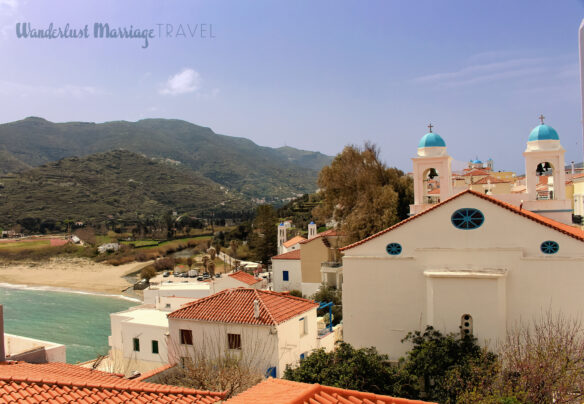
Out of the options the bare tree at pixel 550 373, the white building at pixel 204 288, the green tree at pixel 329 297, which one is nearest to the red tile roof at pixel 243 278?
the white building at pixel 204 288

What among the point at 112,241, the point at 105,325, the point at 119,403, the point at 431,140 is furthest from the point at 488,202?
the point at 112,241

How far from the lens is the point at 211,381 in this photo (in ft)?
35.7

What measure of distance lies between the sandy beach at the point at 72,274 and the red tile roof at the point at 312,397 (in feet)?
182

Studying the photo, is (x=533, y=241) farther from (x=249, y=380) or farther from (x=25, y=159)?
(x=25, y=159)

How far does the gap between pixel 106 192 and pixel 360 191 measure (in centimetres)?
10997

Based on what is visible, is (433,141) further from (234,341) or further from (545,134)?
(234,341)

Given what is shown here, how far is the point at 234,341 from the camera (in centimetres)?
1538

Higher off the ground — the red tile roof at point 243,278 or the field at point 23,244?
the red tile roof at point 243,278

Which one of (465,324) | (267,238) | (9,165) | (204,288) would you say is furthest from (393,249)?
(9,165)

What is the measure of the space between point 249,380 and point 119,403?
5166mm

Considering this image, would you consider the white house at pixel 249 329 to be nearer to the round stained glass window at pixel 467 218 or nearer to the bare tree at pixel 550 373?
the round stained glass window at pixel 467 218

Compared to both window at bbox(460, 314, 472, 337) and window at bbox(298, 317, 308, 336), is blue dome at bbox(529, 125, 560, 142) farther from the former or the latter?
window at bbox(298, 317, 308, 336)

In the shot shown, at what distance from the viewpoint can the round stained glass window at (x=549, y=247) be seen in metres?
12.6

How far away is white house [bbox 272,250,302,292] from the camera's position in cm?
3359
